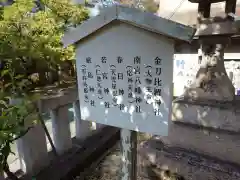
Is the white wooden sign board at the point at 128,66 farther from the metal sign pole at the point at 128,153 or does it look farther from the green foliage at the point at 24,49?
the green foliage at the point at 24,49

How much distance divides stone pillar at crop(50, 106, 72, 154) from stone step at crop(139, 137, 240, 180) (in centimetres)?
122

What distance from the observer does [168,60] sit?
134 centimetres

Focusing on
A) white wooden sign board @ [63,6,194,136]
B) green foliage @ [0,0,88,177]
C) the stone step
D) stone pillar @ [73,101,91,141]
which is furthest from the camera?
stone pillar @ [73,101,91,141]

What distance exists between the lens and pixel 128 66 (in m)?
1.47

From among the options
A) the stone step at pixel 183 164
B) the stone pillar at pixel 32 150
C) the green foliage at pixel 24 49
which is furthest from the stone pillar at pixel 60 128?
the stone step at pixel 183 164

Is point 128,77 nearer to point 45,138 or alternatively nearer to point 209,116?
point 209,116

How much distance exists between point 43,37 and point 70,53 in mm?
486

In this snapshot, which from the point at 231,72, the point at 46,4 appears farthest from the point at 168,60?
the point at 231,72

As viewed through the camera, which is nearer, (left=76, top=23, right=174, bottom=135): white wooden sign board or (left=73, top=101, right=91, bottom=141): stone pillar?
(left=76, top=23, right=174, bottom=135): white wooden sign board

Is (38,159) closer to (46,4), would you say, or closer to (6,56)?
(6,56)

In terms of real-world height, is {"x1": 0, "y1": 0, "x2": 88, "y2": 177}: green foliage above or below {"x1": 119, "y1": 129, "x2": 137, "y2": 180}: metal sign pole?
above

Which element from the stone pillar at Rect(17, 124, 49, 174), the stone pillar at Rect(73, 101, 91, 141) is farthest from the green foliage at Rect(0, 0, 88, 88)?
the stone pillar at Rect(73, 101, 91, 141)

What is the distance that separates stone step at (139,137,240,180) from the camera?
2.24m

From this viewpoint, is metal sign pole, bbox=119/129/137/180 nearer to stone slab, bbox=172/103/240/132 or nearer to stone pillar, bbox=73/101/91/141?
stone slab, bbox=172/103/240/132
